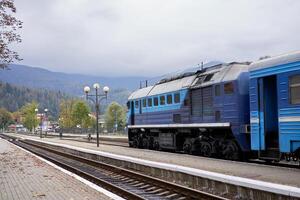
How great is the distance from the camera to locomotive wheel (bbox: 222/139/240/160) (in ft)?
68.9

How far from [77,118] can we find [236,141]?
8920 centimetres

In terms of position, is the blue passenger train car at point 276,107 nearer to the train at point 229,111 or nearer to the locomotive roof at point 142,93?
the train at point 229,111

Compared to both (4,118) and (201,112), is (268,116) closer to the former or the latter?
(201,112)

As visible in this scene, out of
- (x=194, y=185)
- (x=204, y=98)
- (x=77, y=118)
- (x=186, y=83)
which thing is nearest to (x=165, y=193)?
(x=194, y=185)

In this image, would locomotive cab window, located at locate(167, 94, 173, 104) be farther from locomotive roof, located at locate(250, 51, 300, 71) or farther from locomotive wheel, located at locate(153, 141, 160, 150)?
locomotive roof, located at locate(250, 51, 300, 71)

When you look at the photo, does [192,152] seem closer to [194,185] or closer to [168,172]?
[168,172]

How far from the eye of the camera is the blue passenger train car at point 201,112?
827 inches

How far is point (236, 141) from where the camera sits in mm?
21031

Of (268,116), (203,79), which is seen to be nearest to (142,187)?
(268,116)

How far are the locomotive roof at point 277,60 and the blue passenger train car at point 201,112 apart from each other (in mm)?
2777

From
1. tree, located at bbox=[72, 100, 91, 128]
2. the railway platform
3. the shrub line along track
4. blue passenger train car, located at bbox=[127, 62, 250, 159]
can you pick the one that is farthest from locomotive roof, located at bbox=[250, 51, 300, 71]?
tree, located at bbox=[72, 100, 91, 128]

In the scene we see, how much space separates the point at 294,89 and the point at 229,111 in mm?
5641

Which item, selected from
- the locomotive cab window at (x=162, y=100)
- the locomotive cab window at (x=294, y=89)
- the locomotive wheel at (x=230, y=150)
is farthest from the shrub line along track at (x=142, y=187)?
the locomotive cab window at (x=162, y=100)

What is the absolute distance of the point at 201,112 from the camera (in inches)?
963
